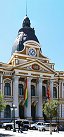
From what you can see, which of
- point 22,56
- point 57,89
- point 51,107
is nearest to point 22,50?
point 22,56

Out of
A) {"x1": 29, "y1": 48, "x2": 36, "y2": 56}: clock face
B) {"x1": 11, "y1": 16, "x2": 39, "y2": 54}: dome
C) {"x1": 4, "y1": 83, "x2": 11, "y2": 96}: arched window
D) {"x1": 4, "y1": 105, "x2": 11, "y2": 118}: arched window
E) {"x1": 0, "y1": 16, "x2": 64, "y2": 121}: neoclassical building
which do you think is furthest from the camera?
{"x1": 11, "y1": 16, "x2": 39, "y2": 54}: dome

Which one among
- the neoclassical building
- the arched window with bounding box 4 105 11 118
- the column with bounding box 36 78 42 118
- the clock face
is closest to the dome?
the neoclassical building

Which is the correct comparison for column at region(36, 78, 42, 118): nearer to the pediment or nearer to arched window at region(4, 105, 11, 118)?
the pediment

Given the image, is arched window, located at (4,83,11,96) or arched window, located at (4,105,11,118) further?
arched window, located at (4,83,11,96)

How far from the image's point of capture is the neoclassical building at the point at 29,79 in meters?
75.8

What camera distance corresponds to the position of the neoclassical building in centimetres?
7575

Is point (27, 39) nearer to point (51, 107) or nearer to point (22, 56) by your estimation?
point (22, 56)

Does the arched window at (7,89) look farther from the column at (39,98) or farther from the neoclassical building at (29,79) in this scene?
the column at (39,98)

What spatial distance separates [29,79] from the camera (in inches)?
3041

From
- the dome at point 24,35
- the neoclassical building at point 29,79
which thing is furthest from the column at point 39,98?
the dome at point 24,35

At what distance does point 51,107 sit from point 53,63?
2263cm

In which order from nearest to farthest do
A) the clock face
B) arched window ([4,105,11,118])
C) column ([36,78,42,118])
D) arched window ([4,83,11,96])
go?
arched window ([4,105,11,118]) < arched window ([4,83,11,96]) < column ([36,78,42,118]) < the clock face

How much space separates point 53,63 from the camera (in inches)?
3334

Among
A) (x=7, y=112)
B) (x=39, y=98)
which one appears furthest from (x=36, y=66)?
(x=7, y=112)
